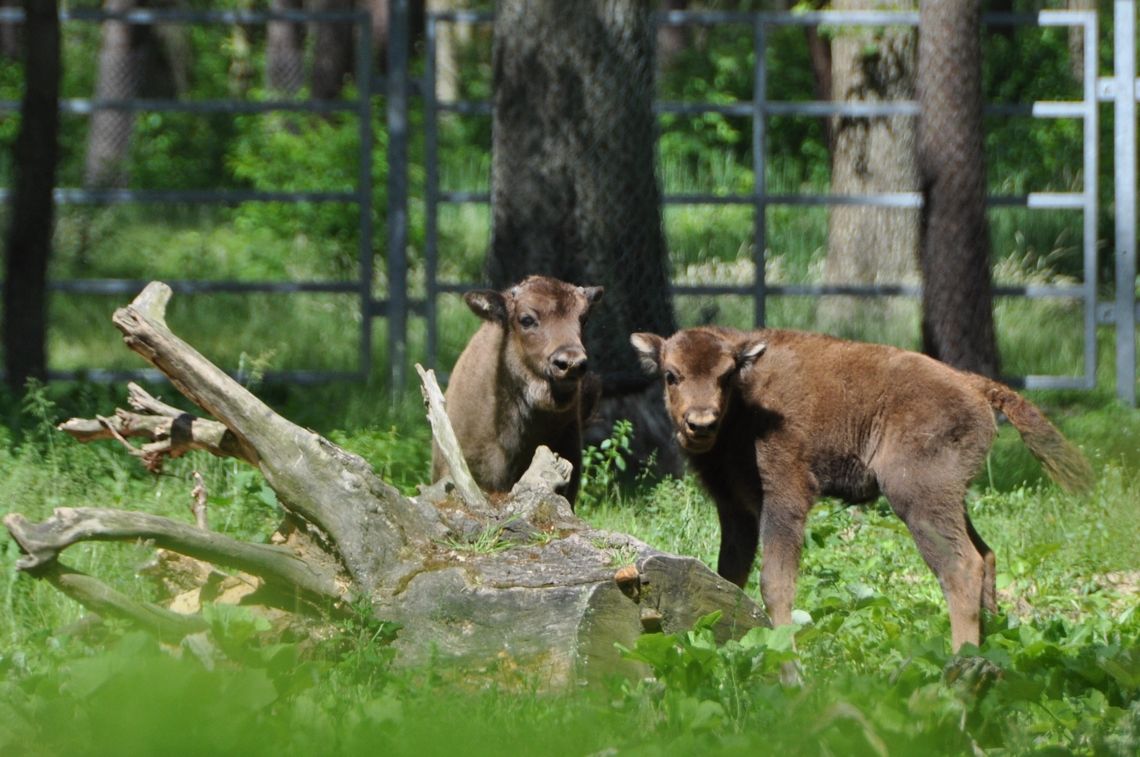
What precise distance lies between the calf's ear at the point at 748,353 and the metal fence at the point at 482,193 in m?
4.78

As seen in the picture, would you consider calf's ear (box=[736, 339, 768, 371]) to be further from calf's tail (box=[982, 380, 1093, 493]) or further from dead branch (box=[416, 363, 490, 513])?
dead branch (box=[416, 363, 490, 513])

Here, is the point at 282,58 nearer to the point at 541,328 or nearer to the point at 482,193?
the point at 482,193

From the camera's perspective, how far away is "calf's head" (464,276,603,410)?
7.54 meters

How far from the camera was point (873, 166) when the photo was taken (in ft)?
46.8

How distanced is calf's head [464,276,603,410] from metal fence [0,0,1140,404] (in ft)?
11.7

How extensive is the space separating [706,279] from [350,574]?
860 centimetres

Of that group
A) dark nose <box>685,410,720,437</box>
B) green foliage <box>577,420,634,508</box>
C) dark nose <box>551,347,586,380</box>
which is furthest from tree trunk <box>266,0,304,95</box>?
dark nose <box>685,410,720,437</box>

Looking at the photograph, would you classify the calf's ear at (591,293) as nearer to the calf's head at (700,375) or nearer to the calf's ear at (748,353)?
the calf's head at (700,375)

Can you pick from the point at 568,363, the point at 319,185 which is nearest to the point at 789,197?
the point at 568,363

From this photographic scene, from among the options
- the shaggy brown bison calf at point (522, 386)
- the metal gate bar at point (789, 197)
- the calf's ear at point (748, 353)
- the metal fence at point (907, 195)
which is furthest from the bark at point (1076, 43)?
the calf's ear at point (748, 353)

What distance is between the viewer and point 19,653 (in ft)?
16.7

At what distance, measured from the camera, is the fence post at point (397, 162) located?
463 inches

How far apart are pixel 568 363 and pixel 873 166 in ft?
25.0

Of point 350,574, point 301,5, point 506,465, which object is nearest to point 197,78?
point 301,5
